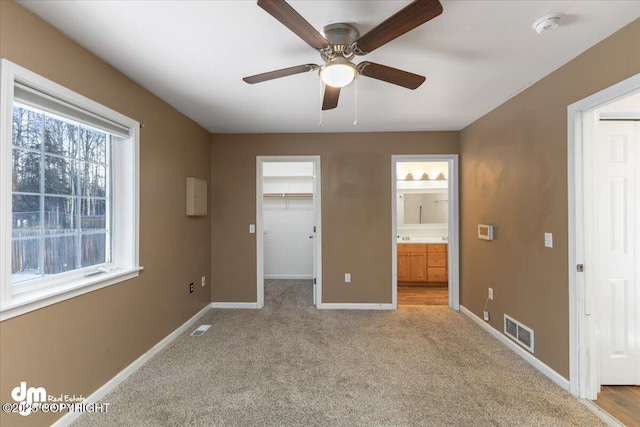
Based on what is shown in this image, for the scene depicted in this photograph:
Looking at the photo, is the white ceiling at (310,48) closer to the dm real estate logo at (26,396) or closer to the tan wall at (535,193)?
the tan wall at (535,193)

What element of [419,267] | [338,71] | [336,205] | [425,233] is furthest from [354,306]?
[338,71]

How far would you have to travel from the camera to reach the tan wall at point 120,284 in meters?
1.46

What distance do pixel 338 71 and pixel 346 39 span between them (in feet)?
0.68

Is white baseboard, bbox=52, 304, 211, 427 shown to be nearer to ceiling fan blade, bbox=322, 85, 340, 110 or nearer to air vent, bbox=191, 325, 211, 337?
air vent, bbox=191, 325, 211, 337

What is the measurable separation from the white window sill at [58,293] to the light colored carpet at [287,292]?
7.07 ft

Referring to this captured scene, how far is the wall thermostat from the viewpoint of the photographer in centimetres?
292

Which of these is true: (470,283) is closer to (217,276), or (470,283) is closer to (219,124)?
(217,276)

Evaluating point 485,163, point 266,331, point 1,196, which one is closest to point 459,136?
point 485,163

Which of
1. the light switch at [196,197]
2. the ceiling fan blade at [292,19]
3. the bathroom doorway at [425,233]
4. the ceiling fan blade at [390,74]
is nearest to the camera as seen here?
the ceiling fan blade at [292,19]

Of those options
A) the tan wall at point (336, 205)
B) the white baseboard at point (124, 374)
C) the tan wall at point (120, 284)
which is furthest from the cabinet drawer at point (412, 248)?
the white baseboard at point (124, 374)

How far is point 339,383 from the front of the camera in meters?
2.11

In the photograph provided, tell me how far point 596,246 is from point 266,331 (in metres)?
2.94

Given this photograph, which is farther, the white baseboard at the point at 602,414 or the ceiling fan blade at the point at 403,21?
the white baseboard at the point at 602,414

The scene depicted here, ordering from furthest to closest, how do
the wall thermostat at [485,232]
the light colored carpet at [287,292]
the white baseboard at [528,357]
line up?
the light colored carpet at [287,292] < the wall thermostat at [485,232] < the white baseboard at [528,357]
